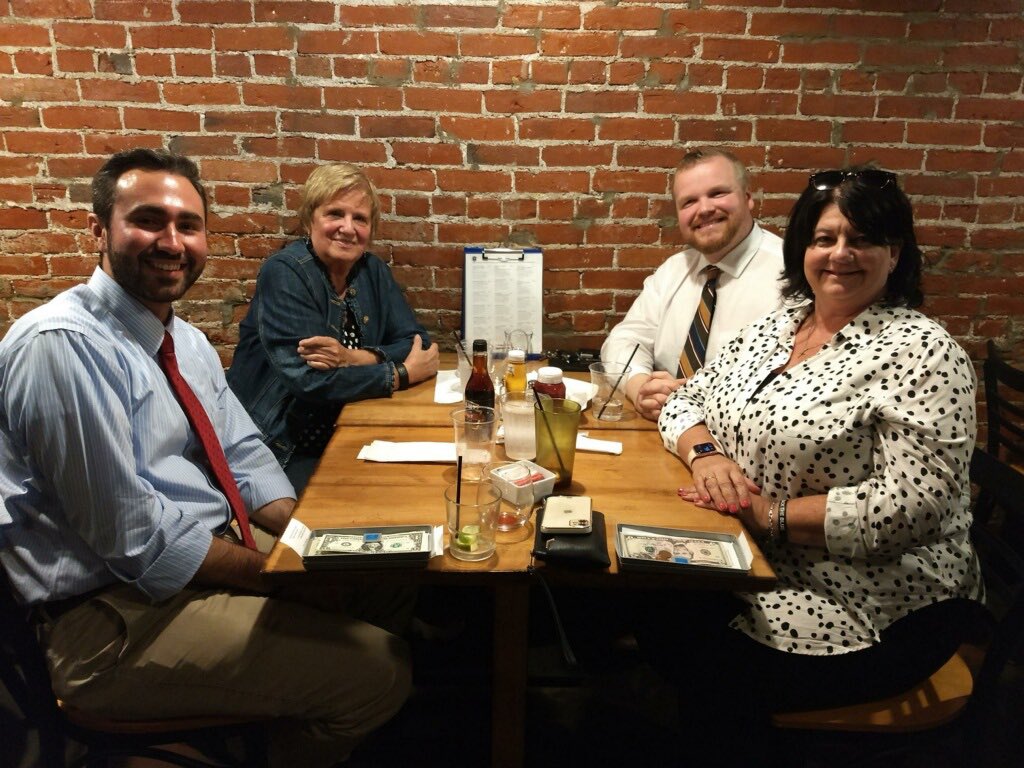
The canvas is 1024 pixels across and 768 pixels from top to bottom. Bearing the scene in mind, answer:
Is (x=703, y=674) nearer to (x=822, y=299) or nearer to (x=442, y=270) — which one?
(x=822, y=299)

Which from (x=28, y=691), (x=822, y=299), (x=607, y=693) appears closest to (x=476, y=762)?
(x=607, y=693)

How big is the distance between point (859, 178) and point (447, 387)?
1247 mm

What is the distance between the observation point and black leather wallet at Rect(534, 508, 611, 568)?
1.22 meters

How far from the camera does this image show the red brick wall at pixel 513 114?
2.36 m

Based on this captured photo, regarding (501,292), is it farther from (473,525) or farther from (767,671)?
(767,671)

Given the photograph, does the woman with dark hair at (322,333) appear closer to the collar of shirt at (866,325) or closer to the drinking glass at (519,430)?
the drinking glass at (519,430)

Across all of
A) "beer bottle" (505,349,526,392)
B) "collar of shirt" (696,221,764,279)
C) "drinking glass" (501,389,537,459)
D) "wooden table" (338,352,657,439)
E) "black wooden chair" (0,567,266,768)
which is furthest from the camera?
"collar of shirt" (696,221,764,279)

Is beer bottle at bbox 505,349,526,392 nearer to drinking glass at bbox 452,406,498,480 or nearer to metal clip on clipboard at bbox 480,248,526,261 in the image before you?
drinking glass at bbox 452,406,498,480

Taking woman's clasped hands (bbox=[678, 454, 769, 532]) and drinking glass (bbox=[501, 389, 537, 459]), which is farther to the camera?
drinking glass (bbox=[501, 389, 537, 459])

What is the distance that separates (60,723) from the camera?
132cm

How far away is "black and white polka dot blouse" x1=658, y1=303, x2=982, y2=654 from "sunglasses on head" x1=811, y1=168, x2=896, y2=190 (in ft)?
0.88

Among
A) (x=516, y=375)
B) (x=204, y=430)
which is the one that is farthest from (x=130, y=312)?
(x=516, y=375)

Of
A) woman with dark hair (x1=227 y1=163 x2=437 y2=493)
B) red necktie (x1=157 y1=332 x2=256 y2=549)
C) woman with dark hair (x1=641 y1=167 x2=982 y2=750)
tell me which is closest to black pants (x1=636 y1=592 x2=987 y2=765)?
woman with dark hair (x1=641 y1=167 x2=982 y2=750)

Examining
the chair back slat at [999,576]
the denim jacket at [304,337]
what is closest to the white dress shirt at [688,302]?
the denim jacket at [304,337]
